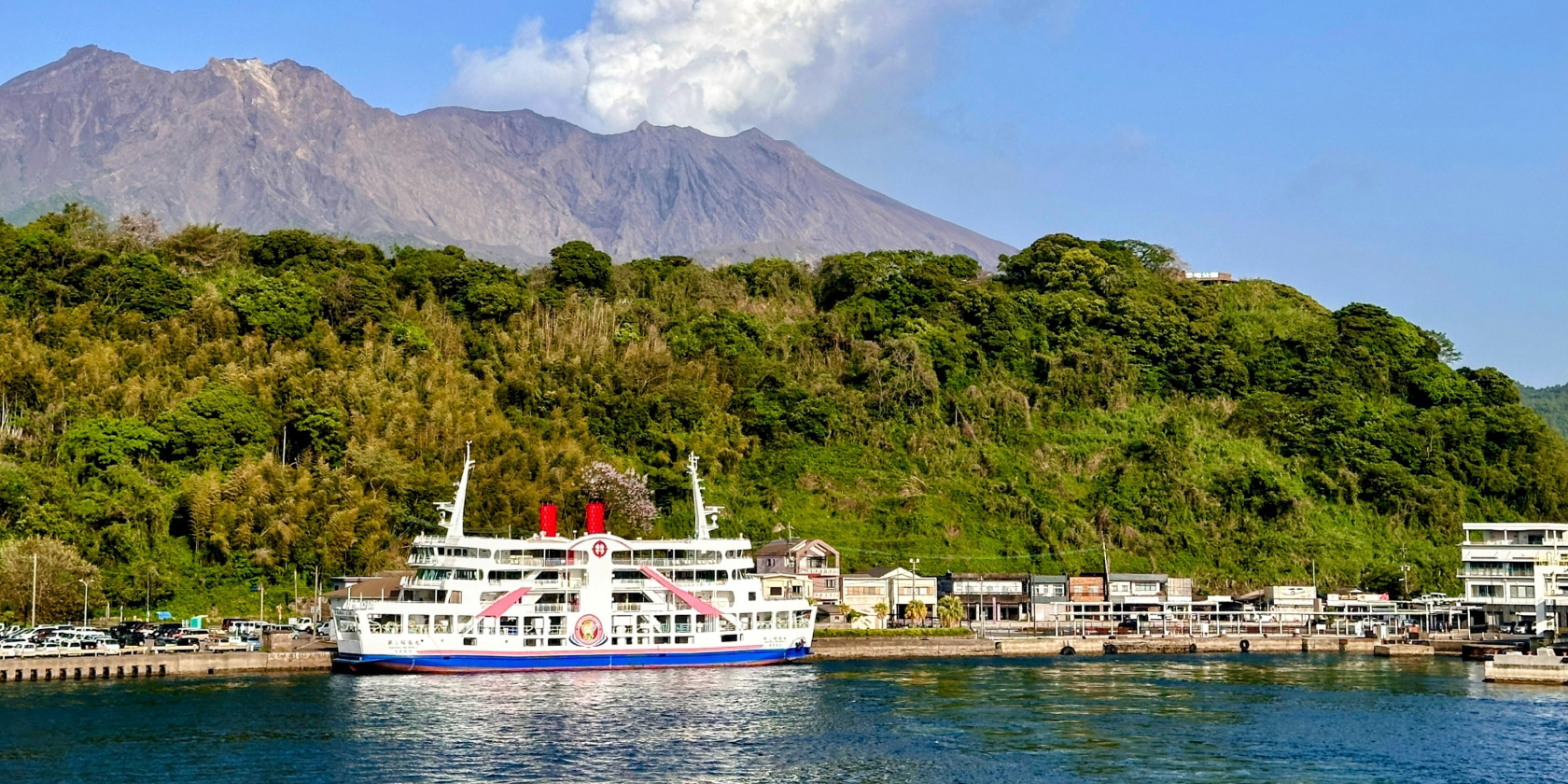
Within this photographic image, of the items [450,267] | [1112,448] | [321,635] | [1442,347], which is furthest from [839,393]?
[1442,347]

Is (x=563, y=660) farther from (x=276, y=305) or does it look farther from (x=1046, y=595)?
(x=276, y=305)

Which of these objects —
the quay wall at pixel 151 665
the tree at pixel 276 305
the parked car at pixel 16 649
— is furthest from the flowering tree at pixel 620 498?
the parked car at pixel 16 649

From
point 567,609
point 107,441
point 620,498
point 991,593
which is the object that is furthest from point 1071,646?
point 107,441

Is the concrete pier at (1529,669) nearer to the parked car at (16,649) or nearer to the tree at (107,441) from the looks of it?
the parked car at (16,649)

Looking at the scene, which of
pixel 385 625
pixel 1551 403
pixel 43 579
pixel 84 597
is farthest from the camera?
pixel 1551 403

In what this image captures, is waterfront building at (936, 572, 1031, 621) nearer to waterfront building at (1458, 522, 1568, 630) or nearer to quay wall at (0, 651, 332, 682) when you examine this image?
waterfront building at (1458, 522, 1568, 630)

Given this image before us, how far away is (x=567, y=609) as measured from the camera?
164 feet

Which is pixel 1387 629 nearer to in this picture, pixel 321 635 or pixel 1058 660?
pixel 1058 660

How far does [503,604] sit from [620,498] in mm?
17535

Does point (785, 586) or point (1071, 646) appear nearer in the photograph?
point (785, 586)

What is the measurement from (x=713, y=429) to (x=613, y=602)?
26510 mm

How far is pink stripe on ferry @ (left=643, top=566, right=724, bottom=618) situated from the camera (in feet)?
167

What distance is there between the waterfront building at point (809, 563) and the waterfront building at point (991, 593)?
651cm

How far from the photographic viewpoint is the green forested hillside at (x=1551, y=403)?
497 ft
